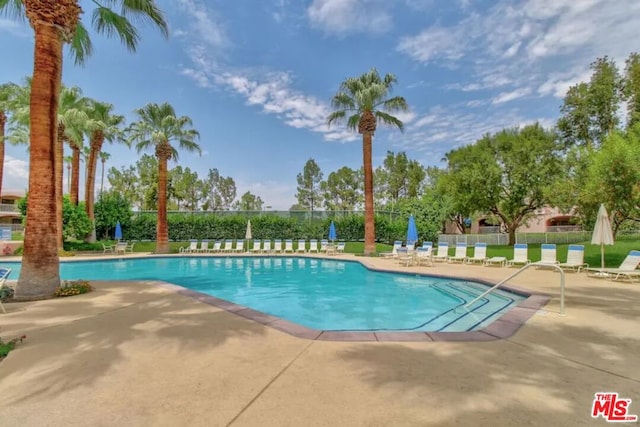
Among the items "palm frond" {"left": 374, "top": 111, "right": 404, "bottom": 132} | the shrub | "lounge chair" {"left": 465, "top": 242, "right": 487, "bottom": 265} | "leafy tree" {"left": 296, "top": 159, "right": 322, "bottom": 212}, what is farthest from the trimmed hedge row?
"leafy tree" {"left": 296, "top": 159, "right": 322, "bottom": 212}

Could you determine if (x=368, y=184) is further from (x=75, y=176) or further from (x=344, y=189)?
(x=344, y=189)

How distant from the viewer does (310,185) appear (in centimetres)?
5275

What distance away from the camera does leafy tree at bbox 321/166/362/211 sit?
157 ft

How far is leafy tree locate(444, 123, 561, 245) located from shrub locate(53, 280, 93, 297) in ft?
71.7

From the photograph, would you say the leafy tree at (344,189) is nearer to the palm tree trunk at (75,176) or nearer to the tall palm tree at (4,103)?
the palm tree trunk at (75,176)

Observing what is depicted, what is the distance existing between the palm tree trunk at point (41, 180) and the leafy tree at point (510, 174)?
22180mm

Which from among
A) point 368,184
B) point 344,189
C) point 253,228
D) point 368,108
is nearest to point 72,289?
point 368,184

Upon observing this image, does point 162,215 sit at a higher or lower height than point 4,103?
lower

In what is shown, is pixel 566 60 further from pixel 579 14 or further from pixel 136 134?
pixel 136 134

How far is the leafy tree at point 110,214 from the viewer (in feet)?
79.8

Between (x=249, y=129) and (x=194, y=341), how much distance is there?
2983cm

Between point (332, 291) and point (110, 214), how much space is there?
21.9 meters

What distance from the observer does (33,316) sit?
18.1 ft

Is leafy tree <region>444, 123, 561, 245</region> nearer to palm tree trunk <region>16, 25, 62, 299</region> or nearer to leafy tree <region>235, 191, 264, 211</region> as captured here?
palm tree trunk <region>16, 25, 62, 299</region>
